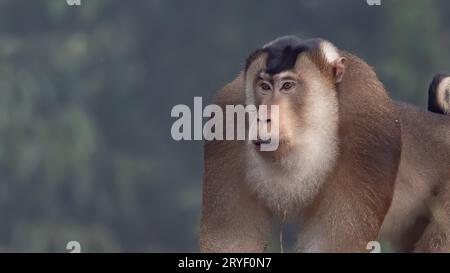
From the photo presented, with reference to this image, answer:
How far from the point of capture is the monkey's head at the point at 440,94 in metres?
4.81

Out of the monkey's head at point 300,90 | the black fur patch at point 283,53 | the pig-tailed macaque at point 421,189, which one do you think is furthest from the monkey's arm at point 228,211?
the pig-tailed macaque at point 421,189

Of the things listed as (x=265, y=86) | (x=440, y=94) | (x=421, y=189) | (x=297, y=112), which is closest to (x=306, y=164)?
(x=297, y=112)

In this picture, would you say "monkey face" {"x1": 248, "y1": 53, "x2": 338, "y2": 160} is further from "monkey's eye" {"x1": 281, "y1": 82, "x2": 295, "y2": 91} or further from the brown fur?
the brown fur

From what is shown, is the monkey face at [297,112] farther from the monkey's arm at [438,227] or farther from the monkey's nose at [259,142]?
the monkey's arm at [438,227]

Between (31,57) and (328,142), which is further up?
(31,57)

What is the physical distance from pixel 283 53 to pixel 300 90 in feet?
0.40

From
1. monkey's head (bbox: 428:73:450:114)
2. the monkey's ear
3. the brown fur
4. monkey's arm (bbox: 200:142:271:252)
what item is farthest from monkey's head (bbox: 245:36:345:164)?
monkey's head (bbox: 428:73:450:114)

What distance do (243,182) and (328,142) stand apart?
0.28 meters

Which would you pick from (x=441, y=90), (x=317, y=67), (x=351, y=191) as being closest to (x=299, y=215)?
(x=351, y=191)

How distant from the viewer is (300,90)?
162 inches

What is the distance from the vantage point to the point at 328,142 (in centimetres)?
412

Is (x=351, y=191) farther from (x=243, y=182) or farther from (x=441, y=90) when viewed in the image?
(x=441, y=90)

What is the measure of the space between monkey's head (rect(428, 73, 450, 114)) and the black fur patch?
2.54 feet
